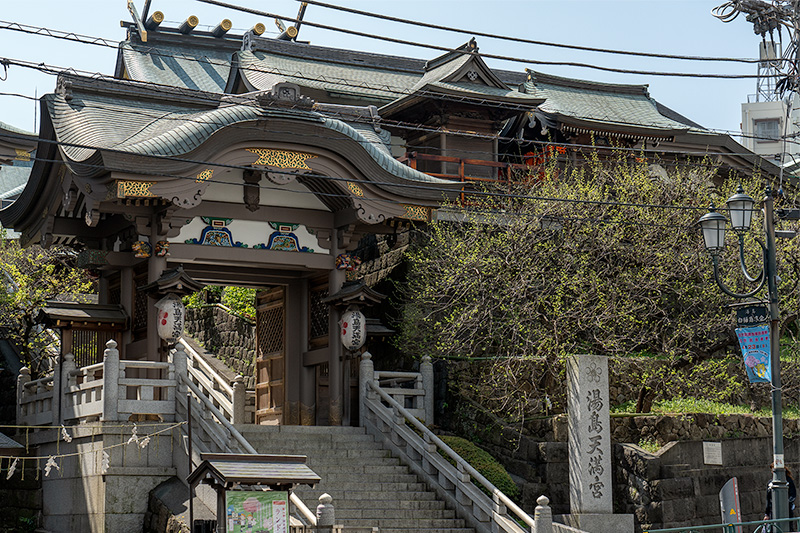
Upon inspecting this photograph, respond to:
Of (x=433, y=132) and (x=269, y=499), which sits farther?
(x=433, y=132)

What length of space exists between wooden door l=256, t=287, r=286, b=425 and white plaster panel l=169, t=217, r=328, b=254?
2255 millimetres

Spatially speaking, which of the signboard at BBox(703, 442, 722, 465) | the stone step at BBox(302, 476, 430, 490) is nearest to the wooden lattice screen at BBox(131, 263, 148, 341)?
the stone step at BBox(302, 476, 430, 490)

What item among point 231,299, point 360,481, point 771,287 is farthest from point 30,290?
point 771,287

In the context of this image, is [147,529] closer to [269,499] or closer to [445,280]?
[269,499]

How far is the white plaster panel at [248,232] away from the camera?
20.3 m

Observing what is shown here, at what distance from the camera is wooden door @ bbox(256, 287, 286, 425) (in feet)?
76.8

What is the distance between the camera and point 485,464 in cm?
1892

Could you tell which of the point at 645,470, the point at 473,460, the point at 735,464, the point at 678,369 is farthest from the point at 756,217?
the point at 473,460

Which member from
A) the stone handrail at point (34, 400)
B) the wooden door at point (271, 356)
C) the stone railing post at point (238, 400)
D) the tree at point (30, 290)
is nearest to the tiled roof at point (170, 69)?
the tree at point (30, 290)

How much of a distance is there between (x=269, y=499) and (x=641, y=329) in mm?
10323

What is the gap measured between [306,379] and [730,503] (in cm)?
924

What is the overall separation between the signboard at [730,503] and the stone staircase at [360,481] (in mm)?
4665

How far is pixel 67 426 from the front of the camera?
1881 cm

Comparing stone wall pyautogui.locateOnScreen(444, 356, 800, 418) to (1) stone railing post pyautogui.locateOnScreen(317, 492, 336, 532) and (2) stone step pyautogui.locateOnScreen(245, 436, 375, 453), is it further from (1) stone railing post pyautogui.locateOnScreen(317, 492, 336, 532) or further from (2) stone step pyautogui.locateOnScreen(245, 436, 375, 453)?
(1) stone railing post pyautogui.locateOnScreen(317, 492, 336, 532)
